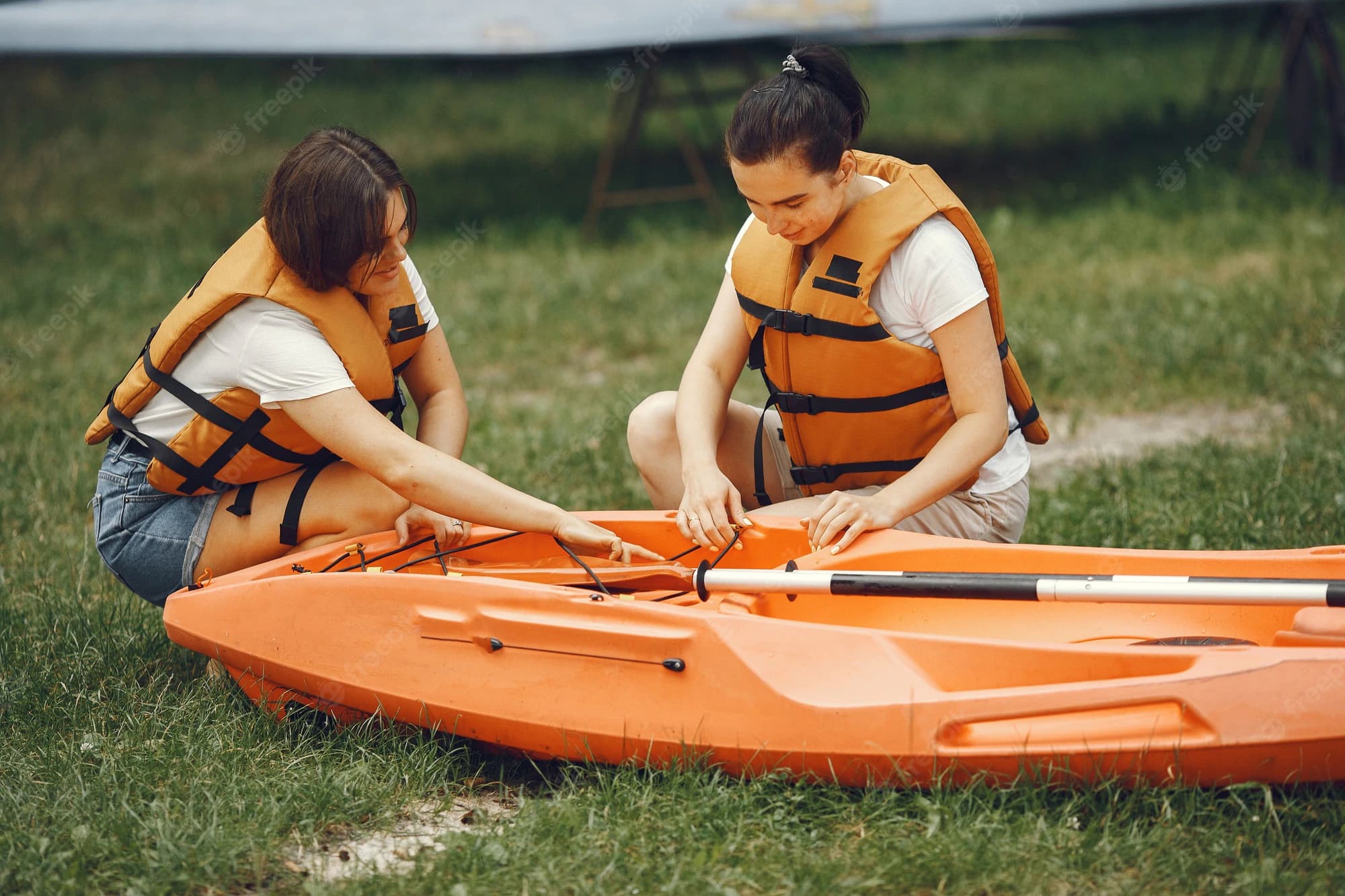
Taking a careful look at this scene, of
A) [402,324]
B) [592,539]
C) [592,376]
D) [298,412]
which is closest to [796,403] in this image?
[592,539]

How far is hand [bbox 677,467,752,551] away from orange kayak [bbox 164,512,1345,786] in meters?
0.05

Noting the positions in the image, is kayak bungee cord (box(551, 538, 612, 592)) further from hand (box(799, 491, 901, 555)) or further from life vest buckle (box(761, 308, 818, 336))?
life vest buckle (box(761, 308, 818, 336))

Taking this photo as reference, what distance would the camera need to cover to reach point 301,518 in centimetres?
291

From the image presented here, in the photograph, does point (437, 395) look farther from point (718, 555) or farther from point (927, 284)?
point (927, 284)

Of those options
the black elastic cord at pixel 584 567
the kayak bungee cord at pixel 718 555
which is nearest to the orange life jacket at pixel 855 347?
the kayak bungee cord at pixel 718 555

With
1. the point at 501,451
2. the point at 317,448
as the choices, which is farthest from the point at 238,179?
the point at 317,448

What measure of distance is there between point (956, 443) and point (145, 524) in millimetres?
1782

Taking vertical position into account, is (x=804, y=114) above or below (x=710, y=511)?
above

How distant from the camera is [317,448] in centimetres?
293

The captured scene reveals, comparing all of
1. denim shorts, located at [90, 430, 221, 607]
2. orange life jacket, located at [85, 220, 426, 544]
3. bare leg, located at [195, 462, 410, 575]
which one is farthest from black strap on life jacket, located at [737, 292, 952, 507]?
denim shorts, located at [90, 430, 221, 607]

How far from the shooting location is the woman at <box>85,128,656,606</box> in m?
2.65

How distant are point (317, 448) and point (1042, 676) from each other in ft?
5.32

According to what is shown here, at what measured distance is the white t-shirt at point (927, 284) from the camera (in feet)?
8.80

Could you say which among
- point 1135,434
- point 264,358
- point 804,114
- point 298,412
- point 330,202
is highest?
point 804,114
